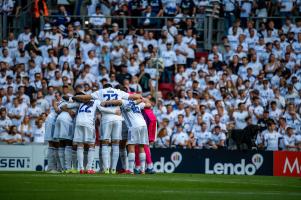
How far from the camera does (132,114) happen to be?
23.0 metres

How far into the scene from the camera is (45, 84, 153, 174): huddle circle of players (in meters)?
22.7

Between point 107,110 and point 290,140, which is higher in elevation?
point 107,110

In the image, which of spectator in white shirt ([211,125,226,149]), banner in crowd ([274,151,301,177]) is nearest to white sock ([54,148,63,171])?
spectator in white shirt ([211,125,226,149])

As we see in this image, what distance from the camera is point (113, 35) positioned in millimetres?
34281

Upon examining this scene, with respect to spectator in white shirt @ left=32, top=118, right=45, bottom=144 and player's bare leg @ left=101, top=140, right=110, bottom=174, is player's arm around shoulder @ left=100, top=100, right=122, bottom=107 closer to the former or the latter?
player's bare leg @ left=101, top=140, right=110, bottom=174

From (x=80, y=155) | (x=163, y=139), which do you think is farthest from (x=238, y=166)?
(x=80, y=155)

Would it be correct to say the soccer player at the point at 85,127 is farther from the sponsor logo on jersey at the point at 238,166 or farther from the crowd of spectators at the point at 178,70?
the sponsor logo on jersey at the point at 238,166

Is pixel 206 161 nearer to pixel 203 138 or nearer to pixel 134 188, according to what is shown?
pixel 203 138

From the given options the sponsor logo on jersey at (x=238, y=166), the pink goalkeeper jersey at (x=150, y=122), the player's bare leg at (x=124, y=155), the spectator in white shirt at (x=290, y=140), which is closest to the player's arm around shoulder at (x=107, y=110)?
the player's bare leg at (x=124, y=155)

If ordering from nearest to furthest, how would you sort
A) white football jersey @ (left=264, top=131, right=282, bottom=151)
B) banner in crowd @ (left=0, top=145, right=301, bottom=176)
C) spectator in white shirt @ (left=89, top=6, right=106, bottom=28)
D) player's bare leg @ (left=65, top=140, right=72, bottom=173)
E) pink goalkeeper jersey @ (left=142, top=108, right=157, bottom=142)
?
player's bare leg @ (left=65, top=140, right=72, bottom=173) → pink goalkeeper jersey @ (left=142, top=108, right=157, bottom=142) → banner in crowd @ (left=0, top=145, right=301, bottom=176) → white football jersey @ (left=264, top=131, right=282, bottom=151) → spectator in white shirt @ (left=89, top=6, right=106, bottom=28)

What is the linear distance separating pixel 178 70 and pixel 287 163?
6046 millimetres

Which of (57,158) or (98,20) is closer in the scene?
(57,158)

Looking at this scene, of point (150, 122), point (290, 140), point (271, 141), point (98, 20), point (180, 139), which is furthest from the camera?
point (98, 20)

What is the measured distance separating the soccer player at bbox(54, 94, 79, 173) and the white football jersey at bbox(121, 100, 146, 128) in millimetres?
1201
